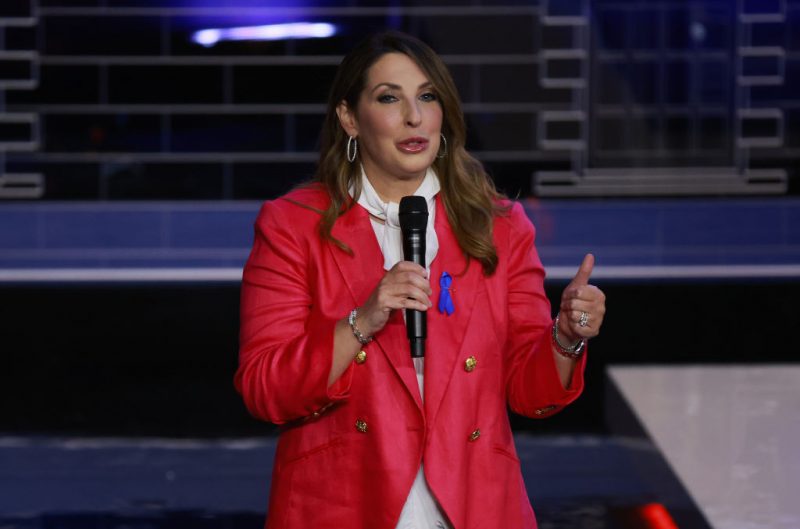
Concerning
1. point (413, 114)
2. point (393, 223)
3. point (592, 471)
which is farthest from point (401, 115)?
point (592, 471)

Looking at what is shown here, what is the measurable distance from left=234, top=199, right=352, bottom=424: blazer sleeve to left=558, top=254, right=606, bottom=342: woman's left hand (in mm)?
251

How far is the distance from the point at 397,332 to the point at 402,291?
15 centimetres

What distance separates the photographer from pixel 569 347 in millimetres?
1499

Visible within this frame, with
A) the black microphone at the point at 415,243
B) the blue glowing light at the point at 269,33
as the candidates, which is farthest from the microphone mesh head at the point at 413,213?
the blue glowing light at the point at 269,33

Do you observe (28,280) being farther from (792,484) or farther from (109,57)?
(792,484)

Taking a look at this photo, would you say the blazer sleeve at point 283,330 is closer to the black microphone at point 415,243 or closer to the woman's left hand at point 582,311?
the black microphone at point 415,243

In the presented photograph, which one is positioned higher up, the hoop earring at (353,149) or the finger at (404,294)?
the hoop earring at (353,149)

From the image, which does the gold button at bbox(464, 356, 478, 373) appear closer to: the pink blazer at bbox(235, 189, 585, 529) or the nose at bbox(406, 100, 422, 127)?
the pink blazer at bbox(235, 189, 585, 529)

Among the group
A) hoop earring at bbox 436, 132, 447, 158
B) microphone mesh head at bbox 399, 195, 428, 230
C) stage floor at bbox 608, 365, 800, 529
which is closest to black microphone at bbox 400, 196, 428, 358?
microphone mesh head at bbox 399, 195, 428, 230

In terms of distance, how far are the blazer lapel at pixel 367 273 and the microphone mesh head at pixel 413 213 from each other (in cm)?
8

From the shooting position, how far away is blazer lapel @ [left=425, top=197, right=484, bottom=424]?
1.51 m

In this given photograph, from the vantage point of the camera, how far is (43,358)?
192 inches

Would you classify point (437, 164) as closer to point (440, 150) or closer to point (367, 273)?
point (440, 150)

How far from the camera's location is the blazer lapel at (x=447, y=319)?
1513 mm
